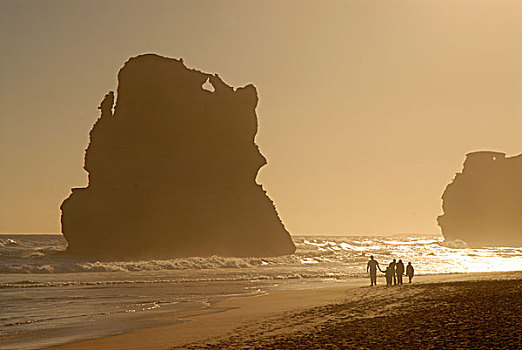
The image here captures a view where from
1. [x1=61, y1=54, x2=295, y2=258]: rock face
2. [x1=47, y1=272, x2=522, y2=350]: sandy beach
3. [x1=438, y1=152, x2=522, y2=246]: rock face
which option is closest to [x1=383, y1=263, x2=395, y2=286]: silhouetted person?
[x1=47, y1=272, x2=522, y2=350]: sandy beach

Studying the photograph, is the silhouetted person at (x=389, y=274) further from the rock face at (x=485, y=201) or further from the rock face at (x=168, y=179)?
the rock face at (x=485, y=201)

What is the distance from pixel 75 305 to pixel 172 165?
57071 mm

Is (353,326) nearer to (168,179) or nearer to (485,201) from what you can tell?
(168,179)

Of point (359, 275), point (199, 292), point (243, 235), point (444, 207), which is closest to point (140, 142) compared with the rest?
point (243, 235)

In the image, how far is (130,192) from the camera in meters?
80.9

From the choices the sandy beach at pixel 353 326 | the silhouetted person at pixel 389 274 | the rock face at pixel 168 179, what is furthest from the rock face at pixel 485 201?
the sandy beach at pixel 353 326

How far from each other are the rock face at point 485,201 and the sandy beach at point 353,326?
145 m

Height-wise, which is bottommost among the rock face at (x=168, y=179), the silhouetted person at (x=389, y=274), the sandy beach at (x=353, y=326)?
the sandy beach at (x=353, y=326)

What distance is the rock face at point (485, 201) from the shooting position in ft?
531

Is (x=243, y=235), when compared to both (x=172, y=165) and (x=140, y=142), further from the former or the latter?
(x=140, y=142)

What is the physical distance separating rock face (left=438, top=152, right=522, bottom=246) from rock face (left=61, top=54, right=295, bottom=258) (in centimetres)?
9127

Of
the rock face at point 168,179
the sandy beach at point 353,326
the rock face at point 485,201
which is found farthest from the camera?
the rock face at point 485,201

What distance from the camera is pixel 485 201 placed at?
541 feet

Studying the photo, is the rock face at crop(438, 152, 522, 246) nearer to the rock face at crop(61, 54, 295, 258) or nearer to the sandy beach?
the rock face at crop(61, 54, 295, 258)
